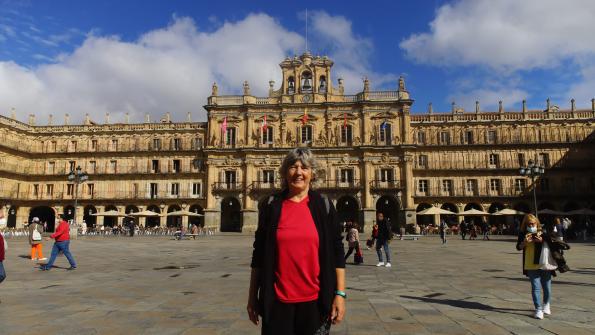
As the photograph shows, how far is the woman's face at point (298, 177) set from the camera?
11.1 feet

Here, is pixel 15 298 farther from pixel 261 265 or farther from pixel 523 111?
pixel 523 111

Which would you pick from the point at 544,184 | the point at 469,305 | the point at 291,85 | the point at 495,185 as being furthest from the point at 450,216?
the point at 469,305

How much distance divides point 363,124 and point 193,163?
1944 centimetres

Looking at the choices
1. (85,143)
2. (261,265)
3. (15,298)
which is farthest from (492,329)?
(85,143)

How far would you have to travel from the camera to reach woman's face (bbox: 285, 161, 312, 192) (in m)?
3.38

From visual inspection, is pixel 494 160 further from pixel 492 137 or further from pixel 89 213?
pixel 89 213

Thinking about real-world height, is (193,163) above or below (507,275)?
above

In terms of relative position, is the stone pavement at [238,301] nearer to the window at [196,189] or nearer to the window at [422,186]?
the window at [422,186]

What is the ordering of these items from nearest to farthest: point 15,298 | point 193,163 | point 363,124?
point 15,298
point 363,124
point 193,163

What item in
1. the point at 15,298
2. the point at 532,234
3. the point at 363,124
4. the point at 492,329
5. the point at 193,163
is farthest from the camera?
the point at 193,163

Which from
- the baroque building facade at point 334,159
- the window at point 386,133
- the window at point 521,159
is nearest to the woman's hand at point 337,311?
the baroque building facade at point 334,159

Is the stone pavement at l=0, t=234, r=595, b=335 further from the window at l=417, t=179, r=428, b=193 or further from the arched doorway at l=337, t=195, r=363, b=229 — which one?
the window at l=417, t=179, r=428, b=193

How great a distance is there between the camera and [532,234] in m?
6.98

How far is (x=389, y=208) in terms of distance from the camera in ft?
151
